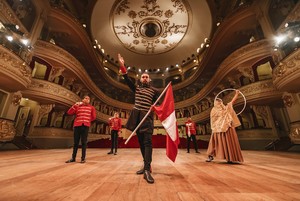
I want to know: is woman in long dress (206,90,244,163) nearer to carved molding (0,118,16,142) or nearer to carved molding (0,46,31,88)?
carved molding (0,46,31,88)

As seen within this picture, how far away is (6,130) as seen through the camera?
706 centimetres

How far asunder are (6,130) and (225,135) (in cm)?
928

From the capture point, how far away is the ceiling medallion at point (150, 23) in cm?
1605

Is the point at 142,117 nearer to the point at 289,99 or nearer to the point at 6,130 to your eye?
the point at 6,130

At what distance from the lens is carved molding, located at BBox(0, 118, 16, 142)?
268 inches

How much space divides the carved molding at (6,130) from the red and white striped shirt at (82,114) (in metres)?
5.53

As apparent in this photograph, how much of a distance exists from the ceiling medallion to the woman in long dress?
15.3m

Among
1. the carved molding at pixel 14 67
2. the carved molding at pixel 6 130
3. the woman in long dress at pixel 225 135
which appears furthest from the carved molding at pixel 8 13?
the woman in long dress at pixel 225 135

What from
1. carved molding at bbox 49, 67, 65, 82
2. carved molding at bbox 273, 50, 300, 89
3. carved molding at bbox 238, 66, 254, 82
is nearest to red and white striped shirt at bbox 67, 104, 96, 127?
carved molding at bbox 49, 67, 65, 82

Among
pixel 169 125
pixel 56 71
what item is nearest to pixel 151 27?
pixel 56 71

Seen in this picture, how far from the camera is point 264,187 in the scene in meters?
1.70

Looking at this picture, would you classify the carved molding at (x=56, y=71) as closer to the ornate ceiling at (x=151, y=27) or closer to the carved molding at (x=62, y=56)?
the carved molding at (x=62, y=56)

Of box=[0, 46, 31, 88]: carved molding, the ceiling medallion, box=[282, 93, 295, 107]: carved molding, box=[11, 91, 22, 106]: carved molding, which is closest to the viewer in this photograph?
box=[0, 46, 31, 88]: carved molding

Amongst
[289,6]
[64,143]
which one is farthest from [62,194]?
[289,6]
